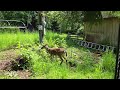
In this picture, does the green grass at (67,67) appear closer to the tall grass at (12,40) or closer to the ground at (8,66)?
the tall grass at (12,40)

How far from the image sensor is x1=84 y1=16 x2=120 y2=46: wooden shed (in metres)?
10.8

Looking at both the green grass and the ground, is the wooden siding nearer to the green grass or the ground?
the green grass

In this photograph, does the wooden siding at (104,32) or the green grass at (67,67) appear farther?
the wooden siding at (104,32)

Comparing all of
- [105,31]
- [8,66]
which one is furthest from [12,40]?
[105,31]

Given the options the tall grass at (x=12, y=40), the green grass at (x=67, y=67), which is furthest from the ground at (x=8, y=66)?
the tall grass at (x=12, y=40)

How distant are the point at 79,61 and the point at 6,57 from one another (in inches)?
83.8

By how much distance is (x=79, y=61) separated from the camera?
7.56m

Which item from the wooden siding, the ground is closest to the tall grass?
the ground

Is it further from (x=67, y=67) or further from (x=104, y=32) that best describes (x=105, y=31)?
(x=67, y=67)

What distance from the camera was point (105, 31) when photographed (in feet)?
37.6

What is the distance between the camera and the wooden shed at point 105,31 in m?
10.8
